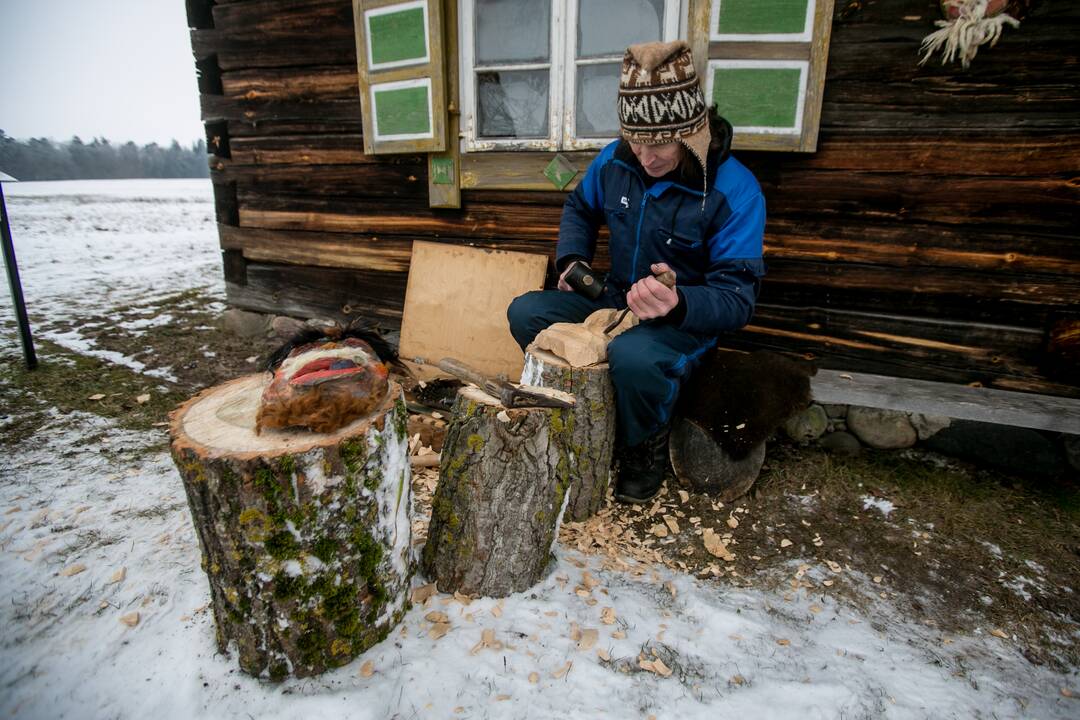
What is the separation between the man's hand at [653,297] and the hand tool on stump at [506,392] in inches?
23.4

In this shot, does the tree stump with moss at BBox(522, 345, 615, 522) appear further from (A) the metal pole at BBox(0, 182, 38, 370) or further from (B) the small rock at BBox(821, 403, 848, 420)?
(A) the metal pole at BBox(0, 182, 38, 370)

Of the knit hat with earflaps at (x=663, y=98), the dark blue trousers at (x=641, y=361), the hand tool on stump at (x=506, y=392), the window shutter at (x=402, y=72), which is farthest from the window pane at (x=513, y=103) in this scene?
the hand tool on stump at (x=506, y=392)

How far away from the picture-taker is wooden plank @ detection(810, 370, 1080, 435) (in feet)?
8.54

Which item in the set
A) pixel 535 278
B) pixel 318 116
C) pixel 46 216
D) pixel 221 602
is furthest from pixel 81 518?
pixel 46 216

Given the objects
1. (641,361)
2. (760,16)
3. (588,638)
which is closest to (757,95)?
(760,16)

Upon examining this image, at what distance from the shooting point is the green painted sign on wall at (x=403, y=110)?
11.1 ft

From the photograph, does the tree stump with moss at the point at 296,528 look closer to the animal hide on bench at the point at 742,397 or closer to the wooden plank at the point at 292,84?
the animal hide on bench at the point at 742,397

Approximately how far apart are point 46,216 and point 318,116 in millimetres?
12132

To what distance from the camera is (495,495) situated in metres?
1.82

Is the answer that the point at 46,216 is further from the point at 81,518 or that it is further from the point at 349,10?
the point at 81,518

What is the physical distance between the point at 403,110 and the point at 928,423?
11.2 feet

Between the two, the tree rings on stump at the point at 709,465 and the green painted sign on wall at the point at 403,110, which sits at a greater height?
the green painted sign on wall at the point at 403,110

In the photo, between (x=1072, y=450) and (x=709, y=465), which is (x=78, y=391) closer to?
(x=709, y=465)

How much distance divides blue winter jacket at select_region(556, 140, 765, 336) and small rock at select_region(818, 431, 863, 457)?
114 cm
